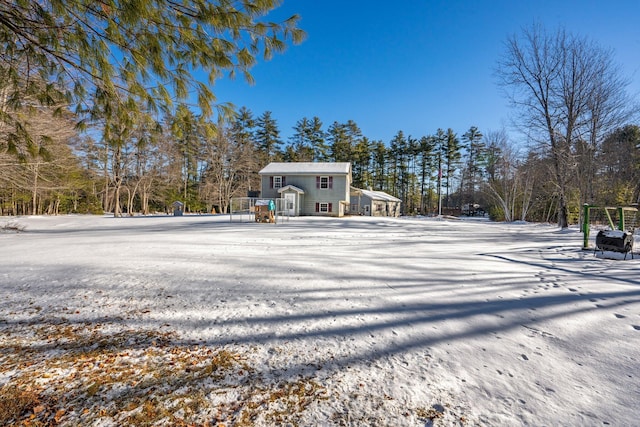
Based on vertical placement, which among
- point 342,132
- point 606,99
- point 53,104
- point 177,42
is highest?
point 342,132

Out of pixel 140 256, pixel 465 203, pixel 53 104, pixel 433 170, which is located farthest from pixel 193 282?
pixel 465 203

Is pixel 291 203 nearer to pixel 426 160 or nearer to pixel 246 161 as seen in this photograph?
pixel 246 161

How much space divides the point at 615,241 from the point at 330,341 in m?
7.83

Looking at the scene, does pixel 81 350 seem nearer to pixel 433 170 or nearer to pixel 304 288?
pixel 304 288

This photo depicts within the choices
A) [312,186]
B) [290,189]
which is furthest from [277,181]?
[312,186]

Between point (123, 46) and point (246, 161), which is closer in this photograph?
point (123, 46)

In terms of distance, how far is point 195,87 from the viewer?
3691 mm

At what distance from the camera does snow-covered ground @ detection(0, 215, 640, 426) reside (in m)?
1.59

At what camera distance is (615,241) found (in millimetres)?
6184

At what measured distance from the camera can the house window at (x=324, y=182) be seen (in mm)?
23969

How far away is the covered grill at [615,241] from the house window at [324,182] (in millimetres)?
18785

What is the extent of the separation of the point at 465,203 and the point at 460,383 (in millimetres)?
52064

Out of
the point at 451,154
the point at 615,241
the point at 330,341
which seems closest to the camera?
the point at 330,341

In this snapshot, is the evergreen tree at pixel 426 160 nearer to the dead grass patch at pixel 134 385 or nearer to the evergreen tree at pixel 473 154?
the evergreen tree at pixel 473 154
